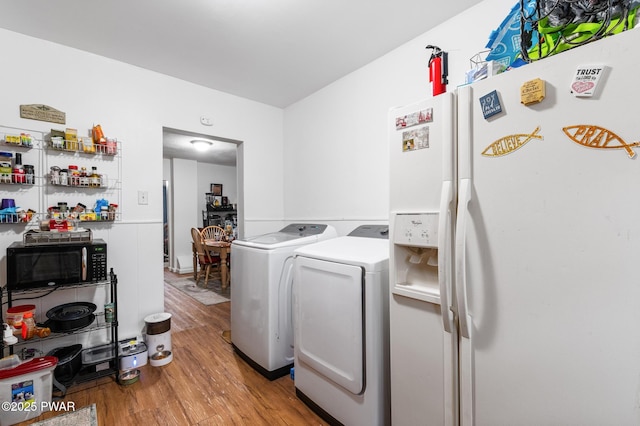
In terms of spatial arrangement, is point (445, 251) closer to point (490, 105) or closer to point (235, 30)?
point (490, 105)

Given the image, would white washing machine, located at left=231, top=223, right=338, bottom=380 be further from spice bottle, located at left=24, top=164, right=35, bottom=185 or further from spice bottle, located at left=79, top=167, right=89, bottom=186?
spice bottle, located at left=24, top=164, right=35, bottom=185

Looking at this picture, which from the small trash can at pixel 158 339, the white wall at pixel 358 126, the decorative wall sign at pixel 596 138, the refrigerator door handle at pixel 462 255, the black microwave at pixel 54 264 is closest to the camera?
the decorative wall sign at pixel 596 138

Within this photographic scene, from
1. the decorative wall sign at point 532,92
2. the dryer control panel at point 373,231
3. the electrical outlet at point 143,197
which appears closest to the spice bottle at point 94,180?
the electrical outlet at point 143,197

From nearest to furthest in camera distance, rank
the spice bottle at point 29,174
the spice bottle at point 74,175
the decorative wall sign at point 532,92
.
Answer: the decorative wall sign at point 532,92
the spice bottle at point 29,174
the spice bottle at point 74,175

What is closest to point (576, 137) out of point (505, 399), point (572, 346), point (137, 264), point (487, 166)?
point (487, 166)

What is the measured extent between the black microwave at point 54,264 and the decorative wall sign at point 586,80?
8.74ft

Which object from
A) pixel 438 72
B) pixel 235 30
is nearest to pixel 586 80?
pixel 438 72

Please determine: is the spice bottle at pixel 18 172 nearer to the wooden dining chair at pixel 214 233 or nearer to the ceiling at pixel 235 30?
the ceiling at pixel 235 30

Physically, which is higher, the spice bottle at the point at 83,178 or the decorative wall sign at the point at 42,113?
the decorative wall sign at the point at 42,113

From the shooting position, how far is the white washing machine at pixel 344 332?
4.50 ft

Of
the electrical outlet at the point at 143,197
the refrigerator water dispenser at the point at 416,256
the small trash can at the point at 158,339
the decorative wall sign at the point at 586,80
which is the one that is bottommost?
the small trash can at the point at 158,339

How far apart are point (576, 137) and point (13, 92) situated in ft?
10.6

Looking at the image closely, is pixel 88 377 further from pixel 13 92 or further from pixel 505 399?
pixel 505 399

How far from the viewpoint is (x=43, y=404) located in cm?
170
